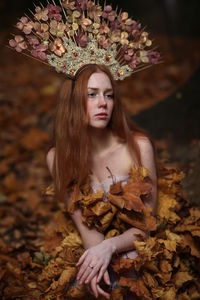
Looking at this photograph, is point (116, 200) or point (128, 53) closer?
point (116, 200)

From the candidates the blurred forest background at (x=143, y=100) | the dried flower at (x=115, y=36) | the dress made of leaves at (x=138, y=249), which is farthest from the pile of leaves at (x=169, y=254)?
the dried flower at (x=115, y=36)

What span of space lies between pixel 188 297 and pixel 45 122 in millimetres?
2925

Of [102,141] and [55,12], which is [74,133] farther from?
[55,12]

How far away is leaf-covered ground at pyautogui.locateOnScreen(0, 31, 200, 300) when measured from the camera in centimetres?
227

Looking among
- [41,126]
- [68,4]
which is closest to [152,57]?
[68,4]

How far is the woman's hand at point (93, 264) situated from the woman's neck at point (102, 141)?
1.90ft

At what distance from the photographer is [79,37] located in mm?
2102

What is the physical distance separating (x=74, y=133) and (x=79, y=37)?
1.57 feet

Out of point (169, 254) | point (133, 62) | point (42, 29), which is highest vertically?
point (42, 29)

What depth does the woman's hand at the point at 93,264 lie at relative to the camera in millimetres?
1831

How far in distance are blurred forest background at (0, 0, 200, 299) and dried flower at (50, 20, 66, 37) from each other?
2.14ft

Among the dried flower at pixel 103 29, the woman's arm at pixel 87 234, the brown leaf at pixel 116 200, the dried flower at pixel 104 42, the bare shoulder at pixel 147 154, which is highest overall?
the dried flower at pixel 103 29

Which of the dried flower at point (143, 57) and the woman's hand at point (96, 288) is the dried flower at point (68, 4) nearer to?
the dried flower at point (143, 57)

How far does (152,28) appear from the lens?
29.7 feet
